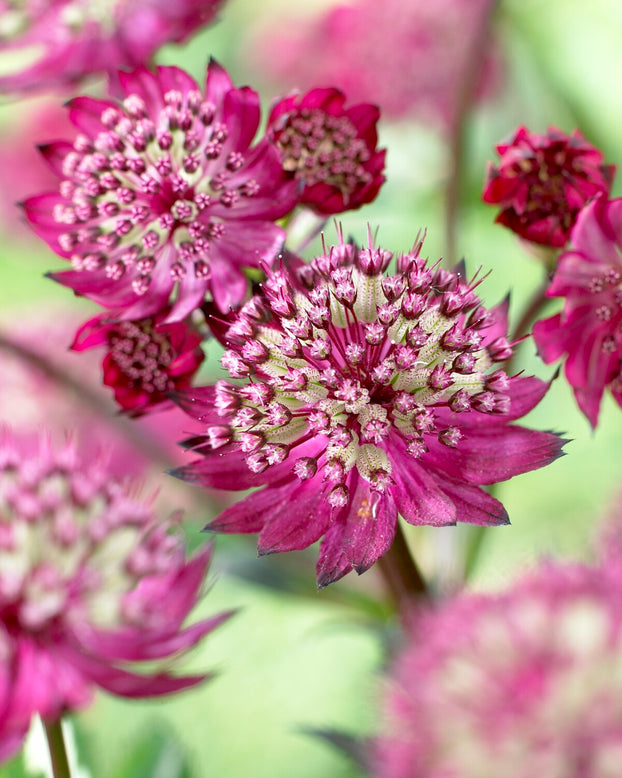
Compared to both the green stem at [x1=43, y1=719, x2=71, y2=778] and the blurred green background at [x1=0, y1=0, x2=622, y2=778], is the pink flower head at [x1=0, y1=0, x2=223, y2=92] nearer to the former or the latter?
the blurred green background at [x1=0, y1=0, x2=622, y2=778]

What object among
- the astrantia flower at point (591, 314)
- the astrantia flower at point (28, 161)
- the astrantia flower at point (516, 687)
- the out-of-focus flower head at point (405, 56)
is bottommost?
the astrantia flower at point (516, 687)

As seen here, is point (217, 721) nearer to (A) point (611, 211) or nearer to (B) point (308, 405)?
(B) point (308, 405)

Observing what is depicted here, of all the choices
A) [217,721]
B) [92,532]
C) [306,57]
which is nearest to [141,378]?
[92,532]

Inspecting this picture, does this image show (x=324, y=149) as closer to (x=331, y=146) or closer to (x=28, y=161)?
(x=331, y=146)

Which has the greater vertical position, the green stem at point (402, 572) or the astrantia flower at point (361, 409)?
the astrantia flower at point (361, 409)

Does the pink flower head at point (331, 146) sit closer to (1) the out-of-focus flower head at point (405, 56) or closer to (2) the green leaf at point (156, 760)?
(2) the green leaf at point (156, 760)

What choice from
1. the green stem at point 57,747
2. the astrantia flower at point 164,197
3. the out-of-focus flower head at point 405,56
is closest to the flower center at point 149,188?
the astrantia flower at point 164,197
